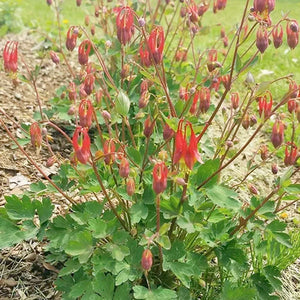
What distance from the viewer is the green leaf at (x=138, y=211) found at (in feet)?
5.97

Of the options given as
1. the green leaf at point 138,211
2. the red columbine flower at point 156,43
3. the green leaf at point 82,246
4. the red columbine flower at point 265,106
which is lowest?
the green leaf at point 82,246

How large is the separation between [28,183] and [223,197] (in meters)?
1.33

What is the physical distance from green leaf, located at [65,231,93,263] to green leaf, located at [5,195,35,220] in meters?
0.27

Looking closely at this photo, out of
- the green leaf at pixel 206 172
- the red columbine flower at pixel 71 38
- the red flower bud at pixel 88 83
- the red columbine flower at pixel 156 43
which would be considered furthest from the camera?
the red columbine flower at pixel 71 38

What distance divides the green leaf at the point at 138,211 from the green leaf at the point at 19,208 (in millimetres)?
420

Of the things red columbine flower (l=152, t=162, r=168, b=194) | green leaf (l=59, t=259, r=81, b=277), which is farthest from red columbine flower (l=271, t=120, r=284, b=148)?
green leaf (l=59, t=259, r=81, b=277)

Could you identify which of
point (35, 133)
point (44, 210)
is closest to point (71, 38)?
point (35, 133)

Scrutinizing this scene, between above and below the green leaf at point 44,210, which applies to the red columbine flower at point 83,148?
above

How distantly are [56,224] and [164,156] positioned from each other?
551 mm

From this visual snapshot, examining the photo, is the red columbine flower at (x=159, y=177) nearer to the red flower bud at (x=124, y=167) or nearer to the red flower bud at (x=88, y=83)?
the red flower bud at (x=124, y=167)

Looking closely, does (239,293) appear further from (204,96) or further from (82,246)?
(204,96)

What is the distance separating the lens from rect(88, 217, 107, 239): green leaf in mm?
1785

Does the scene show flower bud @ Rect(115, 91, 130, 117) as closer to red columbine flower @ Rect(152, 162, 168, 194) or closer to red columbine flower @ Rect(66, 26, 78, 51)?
red columbine flower @ Rect(152, 162, 168, 194)

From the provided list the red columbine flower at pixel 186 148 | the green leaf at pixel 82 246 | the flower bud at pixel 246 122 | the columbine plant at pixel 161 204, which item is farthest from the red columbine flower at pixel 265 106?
the green leaf at pixel 82 246
